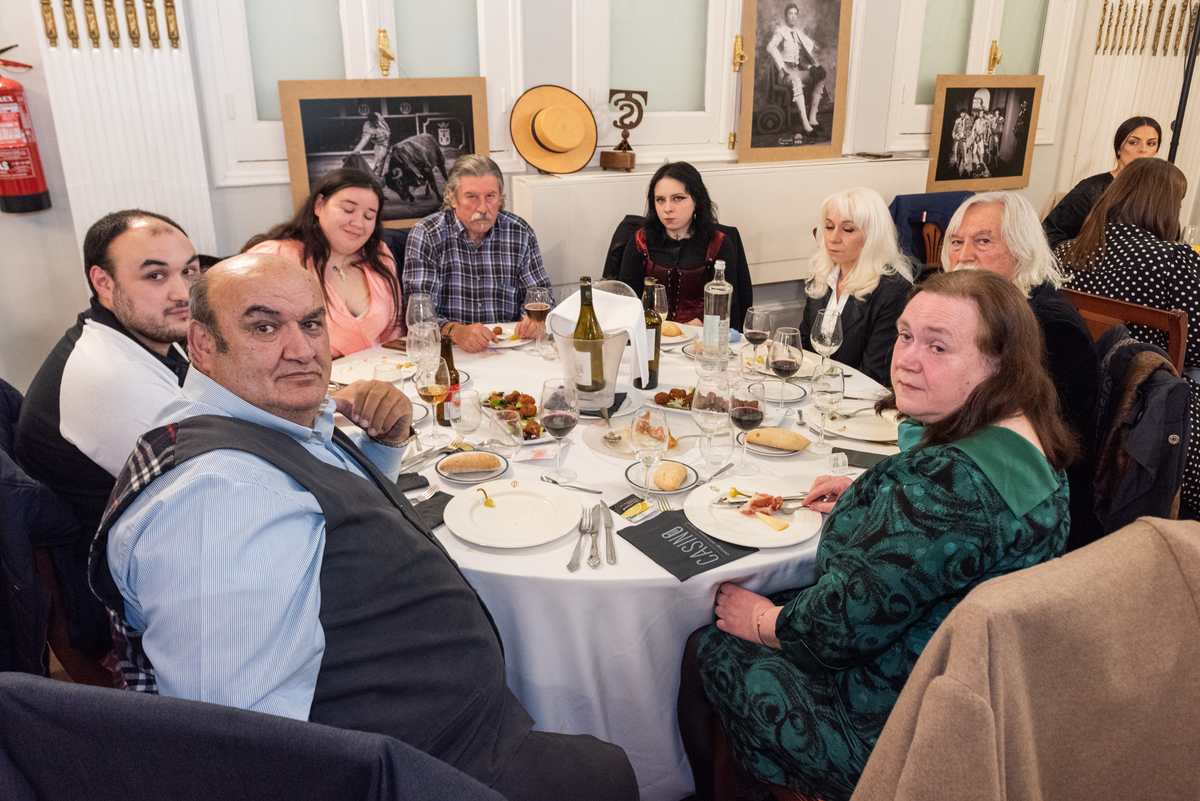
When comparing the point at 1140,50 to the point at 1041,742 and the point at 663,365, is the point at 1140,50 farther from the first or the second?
the point at 1041,742

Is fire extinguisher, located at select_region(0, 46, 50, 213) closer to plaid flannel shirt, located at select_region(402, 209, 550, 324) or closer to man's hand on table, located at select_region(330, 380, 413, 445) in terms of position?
plaid flannel shirt, located at select_region(402, 209, 550, 324)

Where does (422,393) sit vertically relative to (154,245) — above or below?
below

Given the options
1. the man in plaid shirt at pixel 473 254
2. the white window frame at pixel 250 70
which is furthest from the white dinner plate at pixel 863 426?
the white window frame at pixel 250 70

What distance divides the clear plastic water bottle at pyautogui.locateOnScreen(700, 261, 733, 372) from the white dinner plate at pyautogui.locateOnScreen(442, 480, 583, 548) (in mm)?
846

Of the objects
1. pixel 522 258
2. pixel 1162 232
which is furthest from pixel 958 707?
pixel 1162 232

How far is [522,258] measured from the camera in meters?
3.55

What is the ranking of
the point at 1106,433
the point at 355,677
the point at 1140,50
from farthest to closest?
the point at 1140,50 < the point at 1106,433 < the point at 355,677

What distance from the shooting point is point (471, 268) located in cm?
347

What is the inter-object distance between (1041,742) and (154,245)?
203cm

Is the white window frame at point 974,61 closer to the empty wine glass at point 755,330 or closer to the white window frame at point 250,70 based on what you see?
the white window frame at point 250,70

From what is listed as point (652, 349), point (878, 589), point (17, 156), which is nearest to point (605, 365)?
point (652, 349)

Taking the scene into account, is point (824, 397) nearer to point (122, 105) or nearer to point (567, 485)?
point (567, 485)

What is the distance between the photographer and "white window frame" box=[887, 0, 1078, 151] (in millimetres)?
4938

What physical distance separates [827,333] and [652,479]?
0.90m
